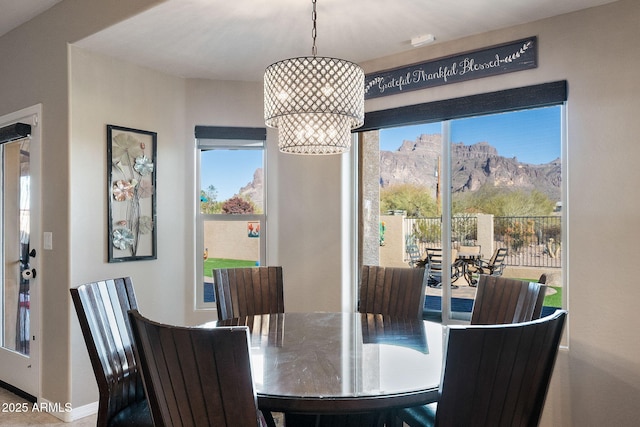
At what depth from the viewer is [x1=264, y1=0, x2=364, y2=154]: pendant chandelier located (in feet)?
6.22

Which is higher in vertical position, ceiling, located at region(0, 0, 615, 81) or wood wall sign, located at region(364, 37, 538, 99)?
ceiling, located at region(0, 0, 615, 81)

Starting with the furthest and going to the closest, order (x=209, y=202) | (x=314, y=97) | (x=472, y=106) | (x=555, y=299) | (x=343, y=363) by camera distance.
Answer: (x=209, y=202) < (x=472, y=106) < (x=555, y=299) < (x=314, y=97) < (x=343, y=363)

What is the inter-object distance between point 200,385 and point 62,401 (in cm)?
248

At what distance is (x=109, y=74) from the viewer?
3342 millimetres

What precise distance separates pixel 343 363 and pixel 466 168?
1.98m

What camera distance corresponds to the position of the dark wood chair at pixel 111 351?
72.6 inches

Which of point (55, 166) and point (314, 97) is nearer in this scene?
point (314, 97)

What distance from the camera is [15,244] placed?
3605mm

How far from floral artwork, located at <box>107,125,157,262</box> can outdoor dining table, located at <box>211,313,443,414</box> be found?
4.88ft

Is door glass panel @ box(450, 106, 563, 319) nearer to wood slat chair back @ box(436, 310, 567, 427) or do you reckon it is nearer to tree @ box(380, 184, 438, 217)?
tree @ box(380, 184, 438, 217)

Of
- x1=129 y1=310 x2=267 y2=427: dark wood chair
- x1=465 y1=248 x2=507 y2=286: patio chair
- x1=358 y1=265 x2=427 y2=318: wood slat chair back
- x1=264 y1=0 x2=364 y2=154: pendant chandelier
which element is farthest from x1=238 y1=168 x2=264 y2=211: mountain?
x1=129 y1=310 x2=267 y2=427: dark wood chair

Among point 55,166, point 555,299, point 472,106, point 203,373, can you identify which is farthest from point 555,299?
point 55,166

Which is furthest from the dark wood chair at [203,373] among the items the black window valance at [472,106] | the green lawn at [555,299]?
the black window valance at [472,106]

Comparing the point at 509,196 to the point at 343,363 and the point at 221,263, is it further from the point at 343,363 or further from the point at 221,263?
the point at 221,263
